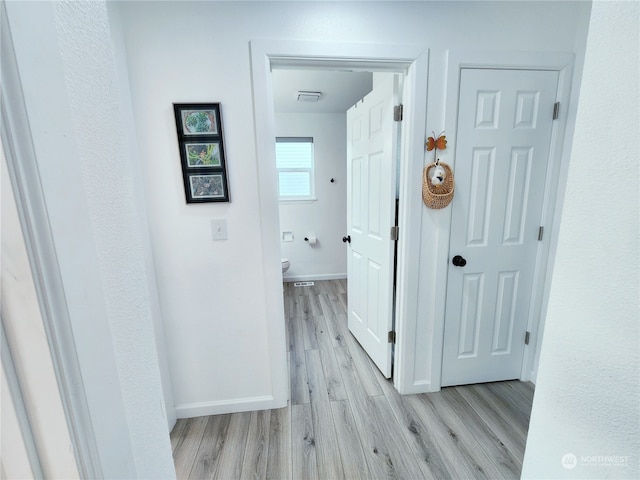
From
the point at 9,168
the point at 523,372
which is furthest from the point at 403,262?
the point at 9,168

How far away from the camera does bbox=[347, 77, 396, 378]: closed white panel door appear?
1.69 metres

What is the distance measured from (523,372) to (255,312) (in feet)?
6.36

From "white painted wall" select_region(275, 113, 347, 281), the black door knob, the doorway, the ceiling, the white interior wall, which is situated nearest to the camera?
the white interior wall

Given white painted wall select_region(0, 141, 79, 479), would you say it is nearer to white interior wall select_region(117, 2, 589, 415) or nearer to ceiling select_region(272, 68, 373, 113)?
white interior wall select_region(117, 2, 589, 415)

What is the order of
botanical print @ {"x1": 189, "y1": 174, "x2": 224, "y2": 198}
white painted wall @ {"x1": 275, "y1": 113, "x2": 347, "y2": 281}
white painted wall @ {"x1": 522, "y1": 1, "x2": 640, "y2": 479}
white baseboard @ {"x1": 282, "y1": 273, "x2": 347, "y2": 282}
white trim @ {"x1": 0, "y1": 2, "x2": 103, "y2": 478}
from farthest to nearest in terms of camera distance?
1. white baseboard @ {"x1": 282, "y1": 273, "x2": 347, "y2": 282}
2. white painted wall @ {"x1": 275, "y1": 113, "x2": 347, "y2": 281}
3. botanical print @ {"x1": 189, "y1": 174, "x2": 224, "y2": 198}
4. white painted wall @ {"x1": 522, "y1": 1, "x2": 640, "y2": 479}
5. white trim @ {"x1": 0, "y1": 2, "x2": 103, "y2": 478}

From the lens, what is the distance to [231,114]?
1.34m

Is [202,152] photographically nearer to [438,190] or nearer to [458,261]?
[438,190]

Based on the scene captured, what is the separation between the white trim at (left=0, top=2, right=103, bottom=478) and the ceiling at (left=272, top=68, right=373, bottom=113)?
1.93m

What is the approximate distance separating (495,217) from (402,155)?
0.71m

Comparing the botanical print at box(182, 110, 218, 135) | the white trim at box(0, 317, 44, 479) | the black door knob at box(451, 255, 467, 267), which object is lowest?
the black door knob at box(451, 255, 467, 267)

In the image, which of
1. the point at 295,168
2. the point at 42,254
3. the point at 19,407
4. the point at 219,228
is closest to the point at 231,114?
the point at 219,228

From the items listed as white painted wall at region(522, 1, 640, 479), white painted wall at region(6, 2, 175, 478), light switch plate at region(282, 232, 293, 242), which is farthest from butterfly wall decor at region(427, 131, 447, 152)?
light switch plate at region(282, 232, 293, 242)

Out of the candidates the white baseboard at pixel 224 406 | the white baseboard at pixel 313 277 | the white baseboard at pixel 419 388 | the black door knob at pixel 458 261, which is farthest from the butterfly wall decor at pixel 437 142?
the white baseboard at pixel 313 277

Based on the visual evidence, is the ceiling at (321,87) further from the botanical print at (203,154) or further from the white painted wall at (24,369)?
the white painted wall at (24,369)
